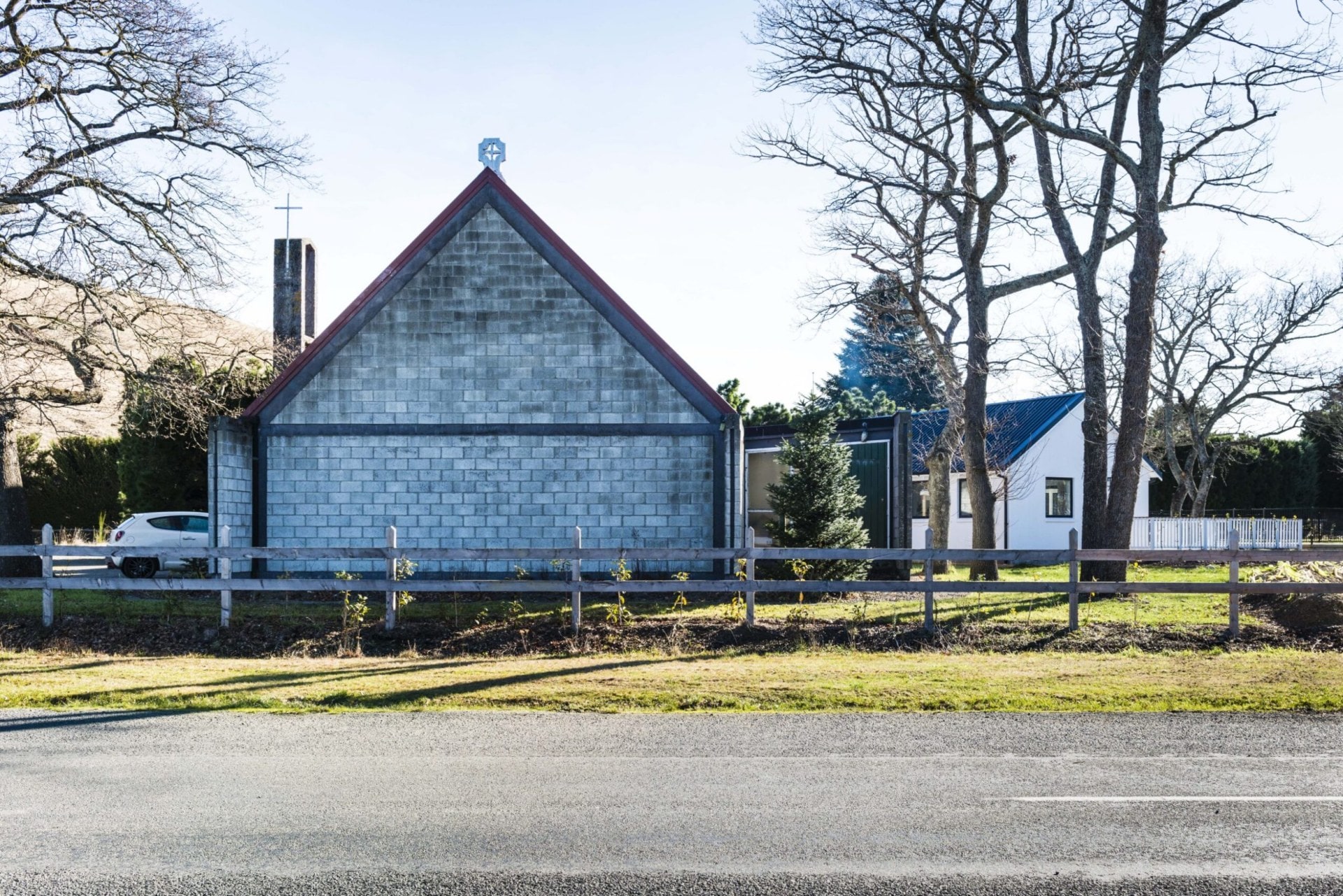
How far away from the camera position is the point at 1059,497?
3628 centimetres

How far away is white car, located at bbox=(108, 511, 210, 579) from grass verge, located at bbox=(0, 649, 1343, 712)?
1054 centimetres

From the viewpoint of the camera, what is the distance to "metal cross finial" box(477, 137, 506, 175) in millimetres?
21875

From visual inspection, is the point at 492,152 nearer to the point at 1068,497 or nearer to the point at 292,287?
the point at 292,287

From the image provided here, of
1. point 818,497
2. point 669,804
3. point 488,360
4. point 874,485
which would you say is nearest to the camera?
point 669,804

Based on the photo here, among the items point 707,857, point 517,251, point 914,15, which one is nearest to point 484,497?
point 517,251

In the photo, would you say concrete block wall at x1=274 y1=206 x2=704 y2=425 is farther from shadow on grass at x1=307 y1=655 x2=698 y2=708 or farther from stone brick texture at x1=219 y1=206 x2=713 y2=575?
shadow on grass at x1=307 y1=655 x2=698 y2=708

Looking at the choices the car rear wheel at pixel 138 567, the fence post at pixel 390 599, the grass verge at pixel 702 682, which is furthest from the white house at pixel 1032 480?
the fence post at pixel 390 599

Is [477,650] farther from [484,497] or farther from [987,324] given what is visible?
[987,324]

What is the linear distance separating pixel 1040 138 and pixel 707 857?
71.1 ft

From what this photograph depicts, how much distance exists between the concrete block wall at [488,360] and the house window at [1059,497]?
736 inches

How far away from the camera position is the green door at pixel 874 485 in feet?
86.1

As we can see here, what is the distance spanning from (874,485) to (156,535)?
15603 millimetres

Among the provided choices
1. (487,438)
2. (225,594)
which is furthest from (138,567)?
(225,594)

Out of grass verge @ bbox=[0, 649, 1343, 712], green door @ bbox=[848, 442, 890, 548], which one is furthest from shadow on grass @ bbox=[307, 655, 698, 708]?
green door @ bbox=[848, 442, 890, 548]
